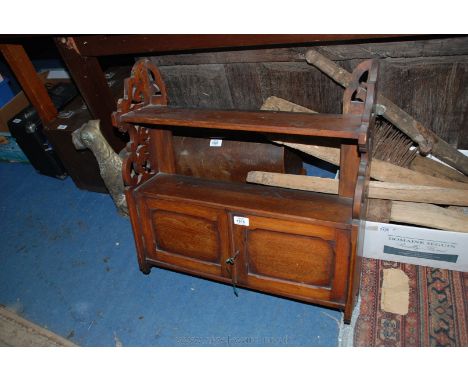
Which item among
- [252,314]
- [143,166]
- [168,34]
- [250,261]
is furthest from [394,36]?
[252,314]

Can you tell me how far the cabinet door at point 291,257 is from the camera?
184 centimetres

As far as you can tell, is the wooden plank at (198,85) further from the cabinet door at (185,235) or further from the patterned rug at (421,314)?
the patterned rug at (421,314)

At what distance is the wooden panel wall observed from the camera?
93.4 inches

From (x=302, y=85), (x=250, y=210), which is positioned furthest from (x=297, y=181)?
(x=302, y=85)

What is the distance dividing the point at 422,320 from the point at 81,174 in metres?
2.92

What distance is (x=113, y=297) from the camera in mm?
2453

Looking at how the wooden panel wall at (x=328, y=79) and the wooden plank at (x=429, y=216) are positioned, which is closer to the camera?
the wooden plank at (x=429, y=216)

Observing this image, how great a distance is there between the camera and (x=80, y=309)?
2.42 m

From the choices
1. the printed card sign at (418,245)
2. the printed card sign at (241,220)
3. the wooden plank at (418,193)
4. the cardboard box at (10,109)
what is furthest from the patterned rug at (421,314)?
the cardboard box at (10,109)

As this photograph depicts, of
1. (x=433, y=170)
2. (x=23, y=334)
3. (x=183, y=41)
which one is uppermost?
(x=183, y=41)

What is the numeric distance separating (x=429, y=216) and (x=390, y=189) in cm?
28

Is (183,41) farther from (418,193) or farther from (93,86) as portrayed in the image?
(418,193)

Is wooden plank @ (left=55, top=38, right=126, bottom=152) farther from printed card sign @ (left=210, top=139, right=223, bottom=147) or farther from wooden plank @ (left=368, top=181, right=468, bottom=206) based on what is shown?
wooden plank @ (left=368, top=181, right=468, bottom=206)

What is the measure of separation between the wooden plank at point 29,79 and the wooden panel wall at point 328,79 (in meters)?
1.01
